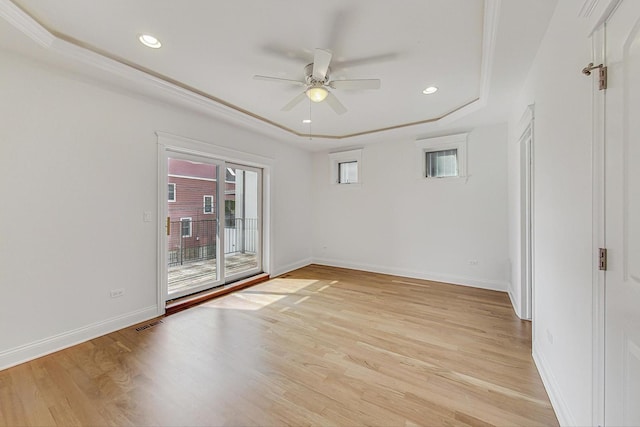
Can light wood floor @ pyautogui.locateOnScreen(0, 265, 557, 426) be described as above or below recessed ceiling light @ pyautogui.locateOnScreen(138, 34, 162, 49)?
below

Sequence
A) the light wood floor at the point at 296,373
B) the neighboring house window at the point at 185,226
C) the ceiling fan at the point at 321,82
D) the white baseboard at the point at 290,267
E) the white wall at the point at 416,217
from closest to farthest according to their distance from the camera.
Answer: the light wood floor at the point at 296,373 < the ceiling fan at the point at 321,82 < the neighboring house window at the point at 185,226 < the white wall at the point at 416,217 < the white baseboard at the point at 290,267

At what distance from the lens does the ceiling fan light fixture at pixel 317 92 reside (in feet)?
8.39

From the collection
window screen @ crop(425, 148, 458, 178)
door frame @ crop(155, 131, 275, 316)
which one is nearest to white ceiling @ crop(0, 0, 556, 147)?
door frame @ crop(155, 131, 275, 316)

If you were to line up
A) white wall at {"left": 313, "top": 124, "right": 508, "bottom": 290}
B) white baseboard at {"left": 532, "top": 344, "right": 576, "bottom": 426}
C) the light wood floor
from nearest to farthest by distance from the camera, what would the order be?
white baseboard at {"left": 532, "top": 344, "right": 576, "bottom": 426}
the light wood floor
white wall at {"left": 313, "top": 124, "right": 508, "bottom": 290}

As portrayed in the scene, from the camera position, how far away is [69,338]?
2441mm

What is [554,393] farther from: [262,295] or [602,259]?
[262,295]

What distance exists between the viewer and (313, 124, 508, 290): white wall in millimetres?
4074

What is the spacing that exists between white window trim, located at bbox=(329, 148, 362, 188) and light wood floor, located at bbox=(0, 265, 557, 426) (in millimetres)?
→ 2931

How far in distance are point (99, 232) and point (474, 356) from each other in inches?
156

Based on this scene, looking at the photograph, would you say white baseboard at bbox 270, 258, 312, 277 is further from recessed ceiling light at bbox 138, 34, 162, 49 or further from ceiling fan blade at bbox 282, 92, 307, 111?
recessed ceiling light at bbox 138, 34, 162, 49

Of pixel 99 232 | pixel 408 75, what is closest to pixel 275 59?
pixel 408 75

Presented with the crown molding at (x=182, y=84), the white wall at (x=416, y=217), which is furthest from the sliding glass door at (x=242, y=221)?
the white wall at (x=416, y=217)

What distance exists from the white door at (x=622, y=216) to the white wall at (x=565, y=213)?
152 mm

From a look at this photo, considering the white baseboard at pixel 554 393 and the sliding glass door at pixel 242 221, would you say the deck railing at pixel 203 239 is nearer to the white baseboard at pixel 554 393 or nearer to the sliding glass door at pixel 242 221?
the sliding glass door at pixel 242 221
